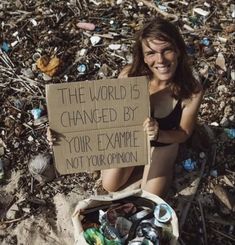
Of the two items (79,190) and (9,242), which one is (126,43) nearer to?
(79,190)

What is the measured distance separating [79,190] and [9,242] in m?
0.50

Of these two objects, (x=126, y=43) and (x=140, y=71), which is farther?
(x=126, y=43)

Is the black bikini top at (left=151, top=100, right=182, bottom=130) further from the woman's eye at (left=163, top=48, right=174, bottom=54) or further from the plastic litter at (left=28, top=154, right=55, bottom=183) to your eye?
the plastic litter at (left=28, top=154, right=55, bottom=183)

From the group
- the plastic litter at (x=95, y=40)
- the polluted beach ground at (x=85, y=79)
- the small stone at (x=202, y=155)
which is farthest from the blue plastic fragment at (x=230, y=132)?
the plastic litter at (x=95, y=40)

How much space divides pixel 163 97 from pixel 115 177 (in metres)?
0.53

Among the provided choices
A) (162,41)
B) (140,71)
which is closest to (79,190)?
(140,71)

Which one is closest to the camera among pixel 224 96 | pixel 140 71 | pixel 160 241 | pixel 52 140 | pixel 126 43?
pixel 160 241

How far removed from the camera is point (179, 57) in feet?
9.23

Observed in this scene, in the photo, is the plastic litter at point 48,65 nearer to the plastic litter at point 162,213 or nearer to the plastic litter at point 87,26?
the plastic litter at point 87,26

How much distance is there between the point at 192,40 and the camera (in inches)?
153

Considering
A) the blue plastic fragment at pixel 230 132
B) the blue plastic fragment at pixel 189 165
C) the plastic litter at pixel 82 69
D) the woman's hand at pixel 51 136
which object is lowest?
the blue plastic fragment at pixel 189 165

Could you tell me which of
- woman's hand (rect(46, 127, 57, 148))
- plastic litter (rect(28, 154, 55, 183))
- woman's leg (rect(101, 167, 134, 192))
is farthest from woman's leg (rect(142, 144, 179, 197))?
woman's hand (rect(46, 127, 57, 148))

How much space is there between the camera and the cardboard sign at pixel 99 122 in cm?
257

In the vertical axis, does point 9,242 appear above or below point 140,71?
below
